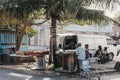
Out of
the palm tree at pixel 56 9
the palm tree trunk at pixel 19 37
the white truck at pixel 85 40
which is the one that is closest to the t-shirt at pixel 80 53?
the palm tree at pixel 56 9

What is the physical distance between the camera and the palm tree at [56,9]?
1689 centimetres

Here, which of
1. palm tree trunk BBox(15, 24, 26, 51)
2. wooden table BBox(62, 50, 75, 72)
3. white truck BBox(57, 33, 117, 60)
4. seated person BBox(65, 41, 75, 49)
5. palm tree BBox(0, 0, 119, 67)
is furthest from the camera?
palm tree trunk BBox(15, 24, 26, 51)

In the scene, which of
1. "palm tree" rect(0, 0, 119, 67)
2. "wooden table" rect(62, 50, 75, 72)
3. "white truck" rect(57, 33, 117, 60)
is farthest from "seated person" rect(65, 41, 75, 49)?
"wooden table" rect(62, 50, 75, 72)

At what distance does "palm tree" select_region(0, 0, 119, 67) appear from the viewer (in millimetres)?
16891

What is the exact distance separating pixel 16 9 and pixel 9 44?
8083mm

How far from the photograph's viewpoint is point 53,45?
2014 cm

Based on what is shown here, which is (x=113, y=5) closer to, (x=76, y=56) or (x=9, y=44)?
(x=76, y=56)

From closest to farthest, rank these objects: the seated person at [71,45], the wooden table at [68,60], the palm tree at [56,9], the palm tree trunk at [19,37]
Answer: the palm tree at [56,9] < the wooden table at [68,60] < the seated person at [71,45] < the palm tree trunk at [19,37]

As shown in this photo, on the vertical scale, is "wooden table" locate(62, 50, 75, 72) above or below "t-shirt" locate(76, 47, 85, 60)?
below

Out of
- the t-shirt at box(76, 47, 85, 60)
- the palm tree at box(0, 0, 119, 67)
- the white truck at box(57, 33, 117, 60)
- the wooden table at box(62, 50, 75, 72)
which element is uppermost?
the palm tree at box(0, 0, 119, 67)

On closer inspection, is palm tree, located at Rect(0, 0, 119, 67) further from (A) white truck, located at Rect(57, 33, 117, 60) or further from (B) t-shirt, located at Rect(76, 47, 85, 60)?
(A) white truck, located at Rect(57, 33, 117, 60)

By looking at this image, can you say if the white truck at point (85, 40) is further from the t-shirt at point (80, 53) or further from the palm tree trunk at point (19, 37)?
the t-shirt at point (80, 53)

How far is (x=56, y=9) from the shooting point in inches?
746

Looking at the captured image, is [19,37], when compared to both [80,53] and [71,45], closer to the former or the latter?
[71,45]
